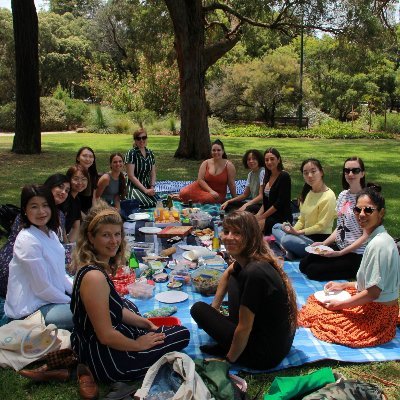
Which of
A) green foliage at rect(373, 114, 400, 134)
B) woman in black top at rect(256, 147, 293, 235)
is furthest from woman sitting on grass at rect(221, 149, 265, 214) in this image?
green foliage at rect(373, 114, 400, 134)

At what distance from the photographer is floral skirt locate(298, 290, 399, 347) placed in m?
3.74

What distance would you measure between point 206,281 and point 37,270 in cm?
165

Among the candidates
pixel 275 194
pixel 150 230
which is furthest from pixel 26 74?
pixel 275 194

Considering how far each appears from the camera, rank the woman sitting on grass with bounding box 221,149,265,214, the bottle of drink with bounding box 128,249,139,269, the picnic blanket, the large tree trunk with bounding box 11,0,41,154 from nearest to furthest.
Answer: the picnic blanket < the bottle of drink with bounding box 128,249,139,269 < the woman sitting on grass with bounding box 221,149,265,214 < the large tree trunk with bounding box 11,0,41,154

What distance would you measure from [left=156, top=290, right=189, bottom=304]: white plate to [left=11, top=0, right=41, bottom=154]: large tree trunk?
12.0m

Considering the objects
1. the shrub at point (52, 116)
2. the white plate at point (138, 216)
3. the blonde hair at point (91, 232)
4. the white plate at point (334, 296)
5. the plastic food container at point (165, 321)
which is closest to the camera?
the blonde hair at point (91, 232)

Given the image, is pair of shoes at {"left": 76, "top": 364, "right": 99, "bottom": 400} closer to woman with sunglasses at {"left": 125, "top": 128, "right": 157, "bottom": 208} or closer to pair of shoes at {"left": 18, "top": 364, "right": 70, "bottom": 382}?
pair of shoes at {"left": 18, "top": 364, "right": 70, "bottom": 382}

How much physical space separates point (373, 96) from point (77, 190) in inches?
1239

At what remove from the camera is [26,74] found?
14.9 meters

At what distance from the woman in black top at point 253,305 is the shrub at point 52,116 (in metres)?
25.5

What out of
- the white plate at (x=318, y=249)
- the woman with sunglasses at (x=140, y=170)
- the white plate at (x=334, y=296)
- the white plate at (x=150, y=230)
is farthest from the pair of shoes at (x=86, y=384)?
the woman with sunglasses at (x=140, y=170)

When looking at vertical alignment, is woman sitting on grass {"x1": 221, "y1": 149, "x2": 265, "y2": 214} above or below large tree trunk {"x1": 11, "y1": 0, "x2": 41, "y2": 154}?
below

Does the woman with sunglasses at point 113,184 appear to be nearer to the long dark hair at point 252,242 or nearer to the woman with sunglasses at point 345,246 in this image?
the woman with sunglasses at point 345,246

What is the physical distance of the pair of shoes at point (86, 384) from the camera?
300cm
